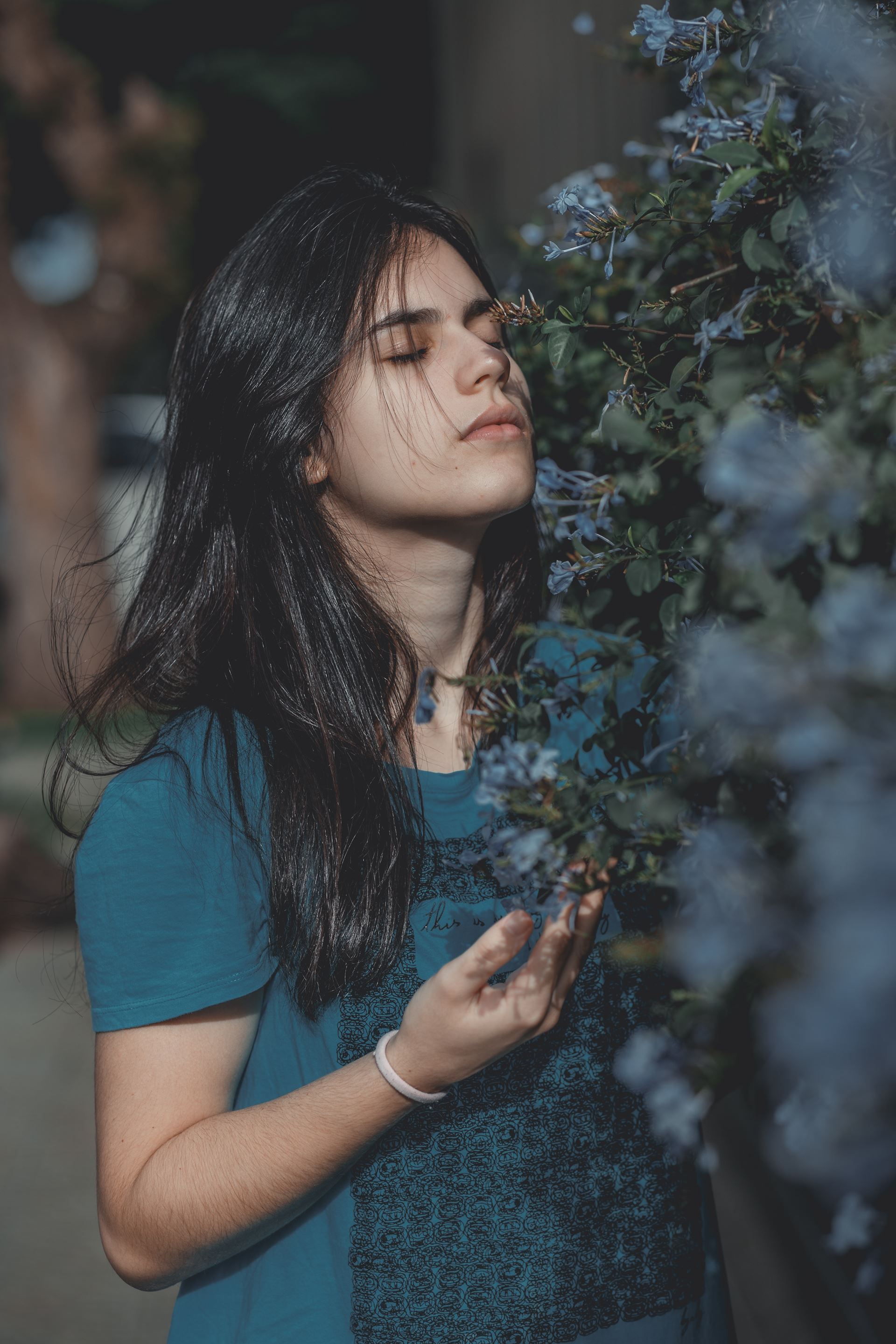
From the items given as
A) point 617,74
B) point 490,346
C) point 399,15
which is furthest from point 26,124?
point 490,346

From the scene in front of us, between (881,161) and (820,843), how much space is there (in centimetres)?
49

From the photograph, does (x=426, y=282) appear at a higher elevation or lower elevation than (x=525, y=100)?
lower

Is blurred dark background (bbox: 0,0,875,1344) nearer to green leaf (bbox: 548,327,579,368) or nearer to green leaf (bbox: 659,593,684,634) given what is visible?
green leaf (bbox: 548,327,579,368)

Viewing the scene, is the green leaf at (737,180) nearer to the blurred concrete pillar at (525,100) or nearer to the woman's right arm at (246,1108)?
the woman's right arm at (246,1108)

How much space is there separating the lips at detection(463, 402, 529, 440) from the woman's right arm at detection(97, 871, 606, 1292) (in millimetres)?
559

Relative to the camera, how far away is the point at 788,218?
2.36 feet

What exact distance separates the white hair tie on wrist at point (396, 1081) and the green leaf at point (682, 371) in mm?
619

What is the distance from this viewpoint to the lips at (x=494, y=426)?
1235 mm

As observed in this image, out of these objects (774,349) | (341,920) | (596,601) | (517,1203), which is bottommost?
(517,1203)

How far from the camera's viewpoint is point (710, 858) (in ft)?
1.72

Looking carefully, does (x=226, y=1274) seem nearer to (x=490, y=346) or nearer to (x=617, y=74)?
(x=490, y=346)

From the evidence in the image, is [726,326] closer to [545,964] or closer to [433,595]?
[545,964]

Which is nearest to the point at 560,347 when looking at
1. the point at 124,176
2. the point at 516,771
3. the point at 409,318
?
the point at 516,771

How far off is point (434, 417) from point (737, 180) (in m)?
0.56
